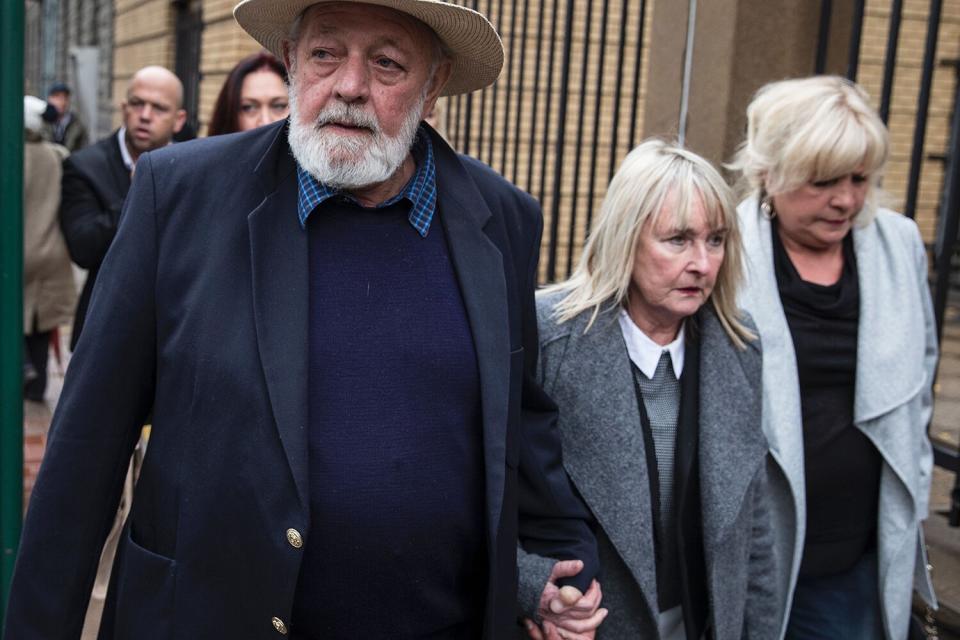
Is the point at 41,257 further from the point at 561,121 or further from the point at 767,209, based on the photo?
the point at 767,209

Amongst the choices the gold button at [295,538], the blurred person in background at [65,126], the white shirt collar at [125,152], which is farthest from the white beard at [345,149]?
the blurred person in background at [65,126]

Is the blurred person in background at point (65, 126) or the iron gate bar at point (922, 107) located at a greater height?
the iron gate bar at point (922, 107)

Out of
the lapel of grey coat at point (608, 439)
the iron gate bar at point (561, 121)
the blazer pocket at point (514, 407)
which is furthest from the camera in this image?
the iron gate bar at point (561, 121)

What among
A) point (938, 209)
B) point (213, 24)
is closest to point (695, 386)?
point (213, 24)

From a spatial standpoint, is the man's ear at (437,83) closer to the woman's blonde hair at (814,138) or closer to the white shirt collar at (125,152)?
the woman's blonde hair at (814,138)

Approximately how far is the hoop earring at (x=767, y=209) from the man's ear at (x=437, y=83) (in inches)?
43.6

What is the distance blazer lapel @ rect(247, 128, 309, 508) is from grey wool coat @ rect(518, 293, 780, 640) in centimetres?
74

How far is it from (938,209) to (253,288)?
10005mm

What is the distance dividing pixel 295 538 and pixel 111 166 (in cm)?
366

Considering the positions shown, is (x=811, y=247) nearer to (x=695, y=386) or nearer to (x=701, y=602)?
(x=695, y=386)

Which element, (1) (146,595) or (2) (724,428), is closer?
(1) (146,595)

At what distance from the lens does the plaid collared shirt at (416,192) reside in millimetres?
2191

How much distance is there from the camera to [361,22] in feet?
7.22

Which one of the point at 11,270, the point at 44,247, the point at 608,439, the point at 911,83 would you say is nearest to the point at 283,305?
the point at 608,439
